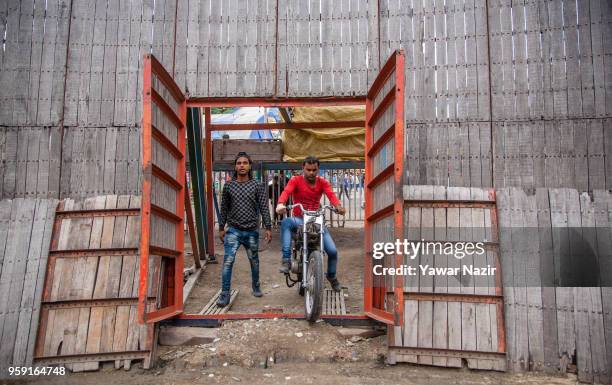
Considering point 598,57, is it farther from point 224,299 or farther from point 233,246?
point 224,299

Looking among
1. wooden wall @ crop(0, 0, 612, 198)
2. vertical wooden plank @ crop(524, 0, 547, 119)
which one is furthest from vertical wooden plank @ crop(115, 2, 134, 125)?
vertical wooden plank @ crop(524, 0, 547, 119)

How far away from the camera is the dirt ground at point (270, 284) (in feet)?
19.9

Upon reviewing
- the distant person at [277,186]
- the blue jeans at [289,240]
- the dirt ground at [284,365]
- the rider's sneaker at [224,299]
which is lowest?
the dirt ground at [284,365]

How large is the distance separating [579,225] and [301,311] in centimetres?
362

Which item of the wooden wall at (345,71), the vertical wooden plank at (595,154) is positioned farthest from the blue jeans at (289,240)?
the vertical wooden plank at (595,154)

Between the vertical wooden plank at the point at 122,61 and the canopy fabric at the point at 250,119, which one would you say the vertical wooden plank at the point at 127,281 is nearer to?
the vertical wooden plank at the point at 122,61

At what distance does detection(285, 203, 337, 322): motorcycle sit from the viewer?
4777 mm

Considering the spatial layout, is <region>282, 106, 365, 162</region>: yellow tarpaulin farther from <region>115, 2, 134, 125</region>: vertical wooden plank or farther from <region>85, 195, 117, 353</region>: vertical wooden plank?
<region>85, 195, 117, 353</region>: vertical wooden plank

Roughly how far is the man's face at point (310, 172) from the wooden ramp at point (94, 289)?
223 cm

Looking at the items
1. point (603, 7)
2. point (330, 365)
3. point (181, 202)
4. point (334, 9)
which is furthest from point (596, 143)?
point (181, 202)

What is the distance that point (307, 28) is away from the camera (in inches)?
222

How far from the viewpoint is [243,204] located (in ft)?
19.1

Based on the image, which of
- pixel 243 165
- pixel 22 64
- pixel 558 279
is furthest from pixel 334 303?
pixel 22 64

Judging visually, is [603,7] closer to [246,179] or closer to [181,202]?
[246,179]
